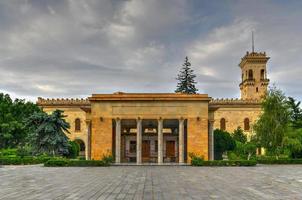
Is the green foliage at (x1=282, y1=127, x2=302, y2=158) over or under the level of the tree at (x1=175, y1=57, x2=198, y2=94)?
under

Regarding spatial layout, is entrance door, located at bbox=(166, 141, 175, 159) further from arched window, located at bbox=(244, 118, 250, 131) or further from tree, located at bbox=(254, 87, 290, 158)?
arched window, located at bbox=(244, 118, 250, 131)

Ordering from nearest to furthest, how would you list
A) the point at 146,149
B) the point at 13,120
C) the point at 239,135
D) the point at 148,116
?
1. the point at 148,116
2. the point at 146,149
3. the point at 13,120
4. the point at 239,135

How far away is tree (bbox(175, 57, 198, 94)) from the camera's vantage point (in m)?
75.4

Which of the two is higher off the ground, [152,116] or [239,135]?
[152,116]

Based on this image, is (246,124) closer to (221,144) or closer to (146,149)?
(221,144)

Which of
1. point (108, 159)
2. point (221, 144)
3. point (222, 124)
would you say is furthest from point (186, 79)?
point (108, 159)

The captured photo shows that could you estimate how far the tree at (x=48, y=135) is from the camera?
41.4 meters

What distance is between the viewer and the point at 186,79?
7588 centimetres

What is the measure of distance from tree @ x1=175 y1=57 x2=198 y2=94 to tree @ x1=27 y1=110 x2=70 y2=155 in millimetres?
36465

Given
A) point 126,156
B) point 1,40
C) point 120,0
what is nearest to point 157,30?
point 120,0

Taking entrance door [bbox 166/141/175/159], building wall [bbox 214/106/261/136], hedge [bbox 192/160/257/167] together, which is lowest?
hedge [bbox 192/160/257/167]

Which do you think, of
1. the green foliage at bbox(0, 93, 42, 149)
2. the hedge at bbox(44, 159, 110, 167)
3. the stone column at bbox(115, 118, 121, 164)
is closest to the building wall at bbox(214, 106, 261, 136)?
the green foliage at bbox(0, 93, 42, 149)

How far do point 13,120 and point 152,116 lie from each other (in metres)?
21.2

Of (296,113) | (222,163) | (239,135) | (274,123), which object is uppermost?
(296,113)
